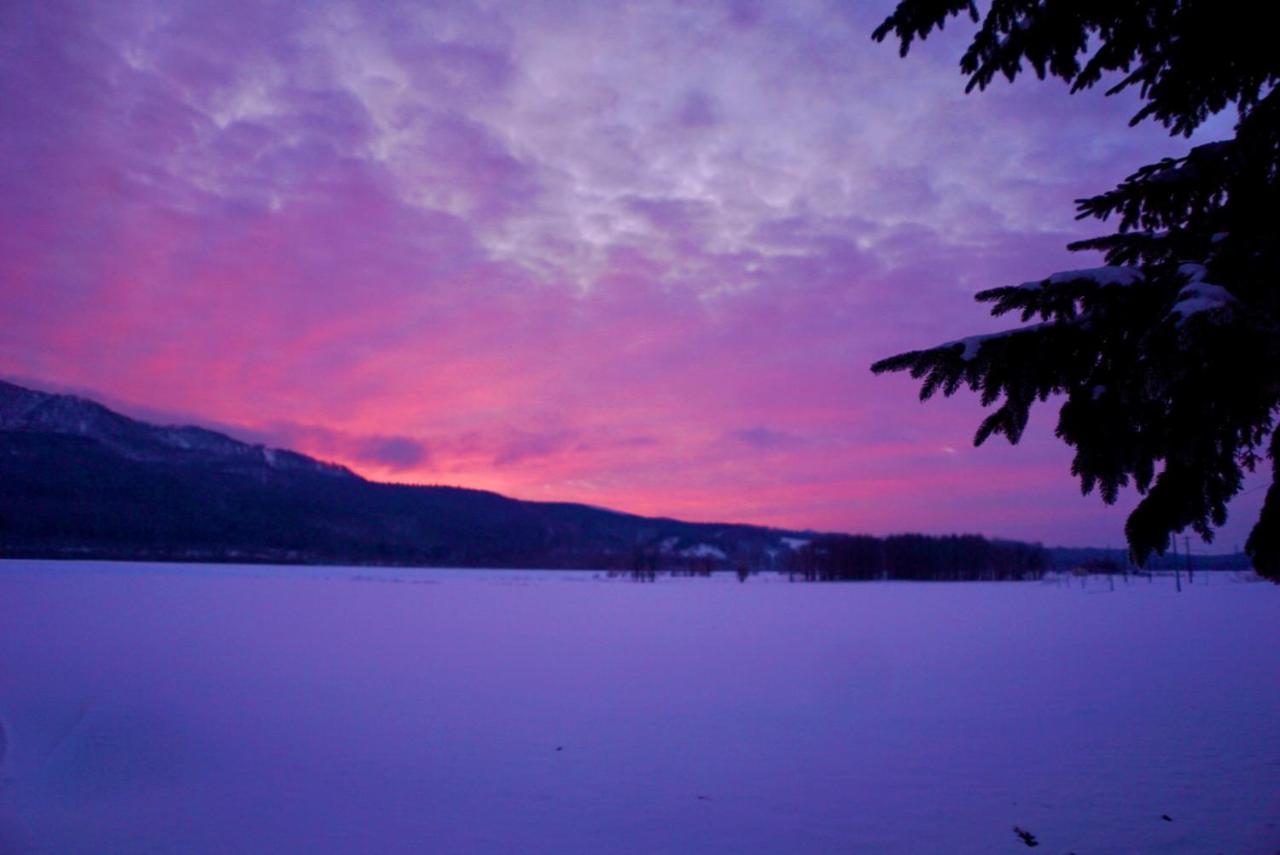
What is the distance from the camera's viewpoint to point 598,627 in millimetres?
26438

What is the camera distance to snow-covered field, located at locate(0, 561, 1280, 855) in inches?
275

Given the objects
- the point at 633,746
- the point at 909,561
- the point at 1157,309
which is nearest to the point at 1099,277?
the point at 1157,309

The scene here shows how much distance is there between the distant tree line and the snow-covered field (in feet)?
337

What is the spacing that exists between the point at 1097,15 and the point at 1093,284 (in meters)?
1.48

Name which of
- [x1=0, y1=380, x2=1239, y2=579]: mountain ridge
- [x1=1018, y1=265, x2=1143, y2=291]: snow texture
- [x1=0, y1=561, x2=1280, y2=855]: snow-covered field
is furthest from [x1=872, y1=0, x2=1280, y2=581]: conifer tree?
[x1=0, y1=380, x2=1239, y2=579]: mountain ridge

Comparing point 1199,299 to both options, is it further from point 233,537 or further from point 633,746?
point 233,537

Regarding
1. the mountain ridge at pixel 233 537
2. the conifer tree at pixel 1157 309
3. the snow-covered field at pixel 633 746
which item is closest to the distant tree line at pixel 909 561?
Answer: the mountain ridge at pixel 233 537

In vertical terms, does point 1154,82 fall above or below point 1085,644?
above

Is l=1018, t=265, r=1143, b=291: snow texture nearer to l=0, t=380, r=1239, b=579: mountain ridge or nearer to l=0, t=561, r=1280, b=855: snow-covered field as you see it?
l=0, t=561, r=1280, b=855: snow-covered field

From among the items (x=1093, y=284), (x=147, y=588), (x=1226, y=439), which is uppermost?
(x=1093, y=284)

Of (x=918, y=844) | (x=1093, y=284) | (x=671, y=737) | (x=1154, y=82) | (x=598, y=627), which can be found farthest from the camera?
(x=598, y=627)

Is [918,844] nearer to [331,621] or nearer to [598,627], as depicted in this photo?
[598,627]

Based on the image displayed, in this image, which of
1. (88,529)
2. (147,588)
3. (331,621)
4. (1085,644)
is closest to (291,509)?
(88,529)

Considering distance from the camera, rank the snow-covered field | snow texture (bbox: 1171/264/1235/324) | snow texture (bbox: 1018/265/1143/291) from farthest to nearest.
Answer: the snow-covered field < snow texture (bbox: 1018/265/1143/291) < snow texture (bbox: 1171/264/1235/324)
